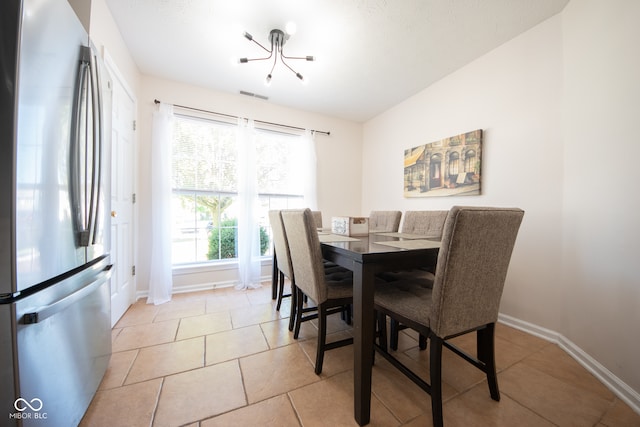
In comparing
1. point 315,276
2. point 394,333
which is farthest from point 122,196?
point 394,333

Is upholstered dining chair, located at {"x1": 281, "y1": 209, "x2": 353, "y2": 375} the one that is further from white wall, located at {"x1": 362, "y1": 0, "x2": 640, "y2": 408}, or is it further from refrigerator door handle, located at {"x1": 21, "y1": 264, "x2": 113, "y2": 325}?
white wall, located at {"x1": 362, "y1": 0, "x2": 640, "y2": 408}

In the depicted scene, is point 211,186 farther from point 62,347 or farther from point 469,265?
point 469,265

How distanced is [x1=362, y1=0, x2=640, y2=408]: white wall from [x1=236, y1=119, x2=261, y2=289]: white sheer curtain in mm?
2368

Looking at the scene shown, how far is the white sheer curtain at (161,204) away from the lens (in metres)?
2.51

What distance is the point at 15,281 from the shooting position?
68 cm

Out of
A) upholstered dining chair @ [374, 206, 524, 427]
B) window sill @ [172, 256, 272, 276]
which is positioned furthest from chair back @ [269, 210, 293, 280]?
window sill @ [172, 256, 272, 276]

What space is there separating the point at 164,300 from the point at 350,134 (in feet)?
11.7

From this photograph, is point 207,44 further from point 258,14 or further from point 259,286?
point 259,286

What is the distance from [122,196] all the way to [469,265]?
2.84m

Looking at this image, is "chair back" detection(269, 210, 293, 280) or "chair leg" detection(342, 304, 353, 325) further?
"chair leg" detection(342, 304, 353, 325)

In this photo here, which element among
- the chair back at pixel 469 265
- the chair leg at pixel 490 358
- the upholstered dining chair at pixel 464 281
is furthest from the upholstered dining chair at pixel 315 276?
the chair leg at pixel 490 358

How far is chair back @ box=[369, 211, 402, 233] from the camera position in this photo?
2370 millimetres

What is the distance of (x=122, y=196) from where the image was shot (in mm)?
2168

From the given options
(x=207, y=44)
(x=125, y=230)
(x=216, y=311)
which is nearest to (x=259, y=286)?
(x=216, y=311)
